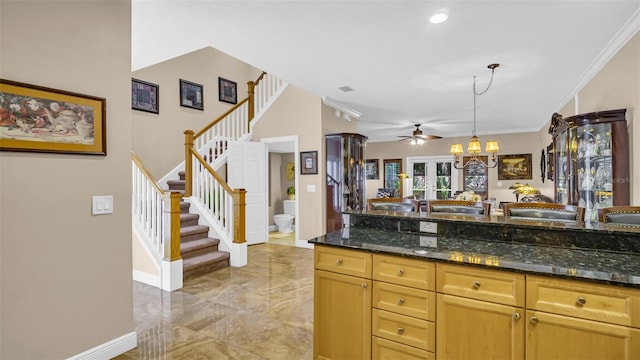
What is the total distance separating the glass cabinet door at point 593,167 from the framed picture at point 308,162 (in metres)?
3.64

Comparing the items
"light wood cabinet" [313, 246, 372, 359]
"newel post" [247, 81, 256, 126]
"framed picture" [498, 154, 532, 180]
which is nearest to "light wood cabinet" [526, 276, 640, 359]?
"light wood cabinet" [313, 246, 372, 359]

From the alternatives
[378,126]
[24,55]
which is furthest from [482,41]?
[378,126]

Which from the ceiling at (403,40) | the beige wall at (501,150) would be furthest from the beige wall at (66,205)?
the beige wall at (501,150)

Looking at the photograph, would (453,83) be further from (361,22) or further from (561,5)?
(361,22)

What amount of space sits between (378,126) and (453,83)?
11.8ft

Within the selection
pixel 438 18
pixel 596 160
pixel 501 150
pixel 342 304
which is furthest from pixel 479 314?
pixel 501 150

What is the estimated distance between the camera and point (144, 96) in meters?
5.61

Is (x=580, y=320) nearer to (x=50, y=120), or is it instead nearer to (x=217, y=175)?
(x=50, y=120)

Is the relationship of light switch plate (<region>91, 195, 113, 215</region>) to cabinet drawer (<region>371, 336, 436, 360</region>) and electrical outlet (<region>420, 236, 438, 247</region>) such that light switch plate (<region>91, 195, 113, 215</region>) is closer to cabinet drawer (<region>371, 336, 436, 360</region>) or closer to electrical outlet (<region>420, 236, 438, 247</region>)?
cabinet drawer (<region>371, 336, 436, 360</region>)

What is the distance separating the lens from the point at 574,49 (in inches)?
133

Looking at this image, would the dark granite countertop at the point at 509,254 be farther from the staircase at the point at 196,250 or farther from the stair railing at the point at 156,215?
the staircase at the point at 196,250

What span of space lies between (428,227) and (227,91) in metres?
6.40

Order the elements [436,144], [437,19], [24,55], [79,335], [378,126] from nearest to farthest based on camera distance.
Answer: [24,55]
[79,335]
[437,19]
[378,126]
[436,144]

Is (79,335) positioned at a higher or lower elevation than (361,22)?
lower
